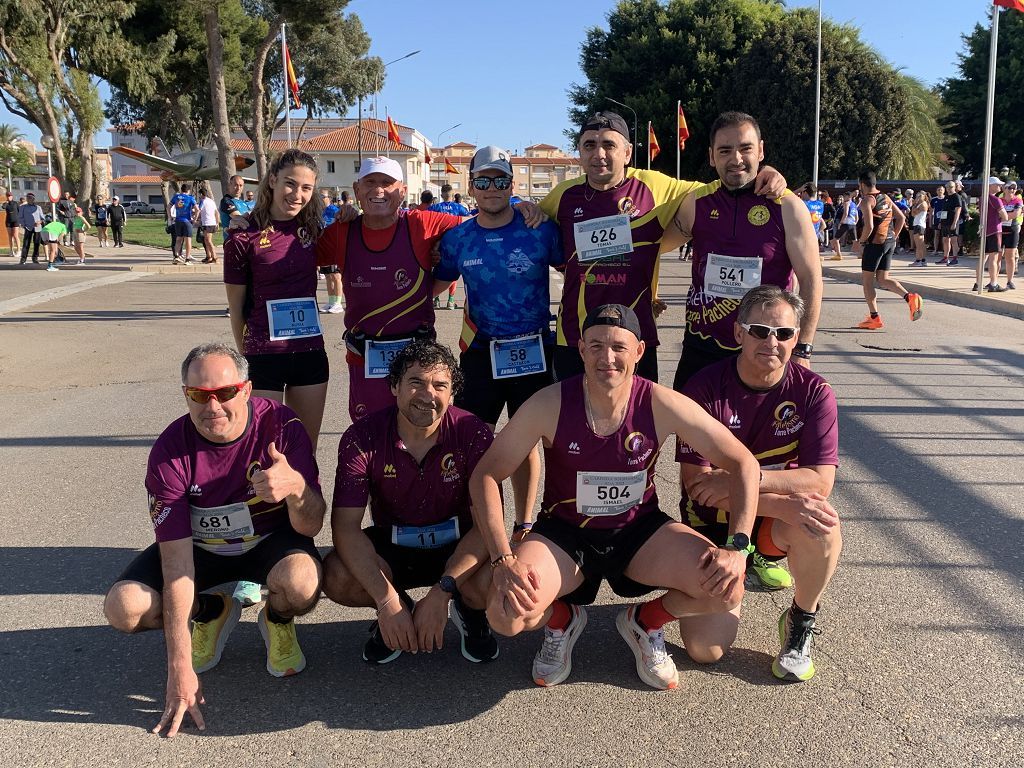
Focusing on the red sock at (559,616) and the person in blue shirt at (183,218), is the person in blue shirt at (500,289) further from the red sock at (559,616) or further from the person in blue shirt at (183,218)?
the person in blue shirt at (183,218)

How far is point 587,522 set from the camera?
337cm

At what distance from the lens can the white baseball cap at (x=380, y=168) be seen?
14.2 ft

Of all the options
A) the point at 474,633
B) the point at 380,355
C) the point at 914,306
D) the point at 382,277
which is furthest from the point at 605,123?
the point at 914,306

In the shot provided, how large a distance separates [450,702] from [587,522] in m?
0.82

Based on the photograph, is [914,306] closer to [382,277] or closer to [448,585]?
[382,277]

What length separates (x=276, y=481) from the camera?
316 cm

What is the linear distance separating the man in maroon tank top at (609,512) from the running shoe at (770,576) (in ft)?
2.65

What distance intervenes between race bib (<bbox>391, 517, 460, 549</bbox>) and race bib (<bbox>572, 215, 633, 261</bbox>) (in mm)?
1540

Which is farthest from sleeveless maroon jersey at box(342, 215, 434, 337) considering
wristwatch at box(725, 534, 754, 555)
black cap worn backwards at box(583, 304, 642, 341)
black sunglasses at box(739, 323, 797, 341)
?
wristwatch at box(725, 534, 754, 555)

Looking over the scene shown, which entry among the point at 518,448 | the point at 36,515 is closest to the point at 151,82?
the point at 36,515

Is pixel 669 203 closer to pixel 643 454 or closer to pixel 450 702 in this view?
pixel 643 454

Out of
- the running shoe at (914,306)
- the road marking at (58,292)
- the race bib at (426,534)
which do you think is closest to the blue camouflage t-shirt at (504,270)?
the race bib at (426,534)

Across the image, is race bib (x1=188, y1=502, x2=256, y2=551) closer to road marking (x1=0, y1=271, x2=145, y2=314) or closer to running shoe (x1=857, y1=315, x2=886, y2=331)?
running shoe (x1=857, y1=315, x2=886, y2=331)

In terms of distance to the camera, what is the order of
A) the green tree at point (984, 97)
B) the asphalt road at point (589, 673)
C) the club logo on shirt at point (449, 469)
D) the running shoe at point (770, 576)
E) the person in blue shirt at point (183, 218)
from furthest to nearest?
the green tree at point (984, 97), the person in blue shirt at point (183, 218), the running shoe at point (770, 576), the club logo on shirt at point (449, 469), the asphalt road at point (589, 673)
